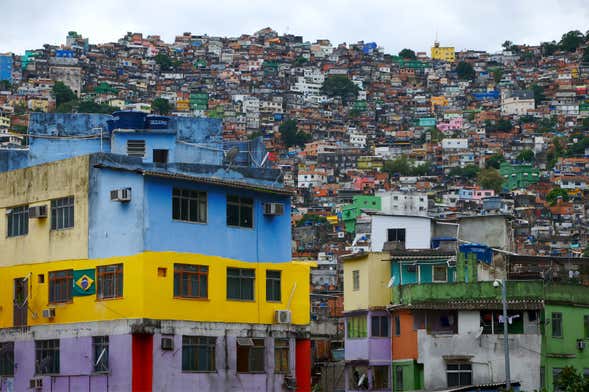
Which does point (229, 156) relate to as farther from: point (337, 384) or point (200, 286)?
point (337, 384)

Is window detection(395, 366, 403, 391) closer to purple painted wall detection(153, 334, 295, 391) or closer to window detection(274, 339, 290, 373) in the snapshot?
purple painted wall detection(153, 334, 295, 391)

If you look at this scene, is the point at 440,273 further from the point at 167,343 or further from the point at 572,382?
the point at 167,343

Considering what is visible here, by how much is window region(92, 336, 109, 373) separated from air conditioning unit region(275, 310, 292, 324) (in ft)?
18.4

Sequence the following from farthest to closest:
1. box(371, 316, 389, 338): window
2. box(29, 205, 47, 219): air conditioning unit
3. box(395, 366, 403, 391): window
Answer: box(371, 316, 389, 338): window → box(395, 366, 403, 391): window → box(29, 205, 47, 219): air conditioning unit

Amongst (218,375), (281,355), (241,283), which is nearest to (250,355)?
(281,355)

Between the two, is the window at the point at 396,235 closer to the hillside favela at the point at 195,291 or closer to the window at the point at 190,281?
the hillside favela at the point at 195,291

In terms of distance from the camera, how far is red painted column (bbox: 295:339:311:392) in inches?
1751

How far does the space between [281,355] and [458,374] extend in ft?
30.2

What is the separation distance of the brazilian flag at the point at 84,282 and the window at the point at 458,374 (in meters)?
14.9

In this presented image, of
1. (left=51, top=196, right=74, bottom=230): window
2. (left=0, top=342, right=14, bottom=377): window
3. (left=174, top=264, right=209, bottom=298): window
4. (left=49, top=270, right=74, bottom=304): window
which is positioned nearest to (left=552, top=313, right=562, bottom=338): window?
(left=174, top=264, right=209, bottom=298): window

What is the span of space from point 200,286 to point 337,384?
18.0 m

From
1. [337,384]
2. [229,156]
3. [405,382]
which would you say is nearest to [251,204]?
[229,156]

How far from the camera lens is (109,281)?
4112 cm

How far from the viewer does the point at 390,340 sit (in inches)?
2147
